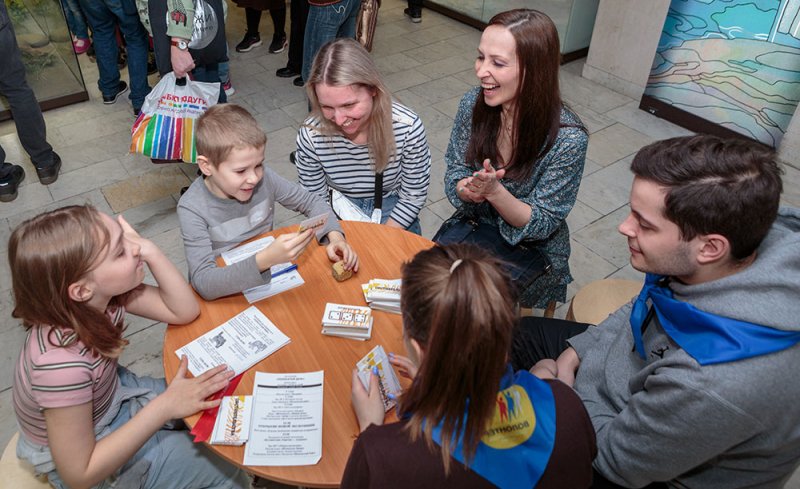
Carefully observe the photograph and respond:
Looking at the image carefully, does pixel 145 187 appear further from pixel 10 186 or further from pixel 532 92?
pixel 532 92

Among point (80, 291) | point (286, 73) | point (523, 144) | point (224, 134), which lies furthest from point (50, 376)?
point (286, 73)

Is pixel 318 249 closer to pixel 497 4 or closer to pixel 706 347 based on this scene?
pixel 706 347

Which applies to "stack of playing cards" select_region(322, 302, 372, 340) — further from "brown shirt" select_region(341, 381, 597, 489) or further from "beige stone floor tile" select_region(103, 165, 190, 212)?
"beige stone floor tile" select_region(103, 165, 190, 212)

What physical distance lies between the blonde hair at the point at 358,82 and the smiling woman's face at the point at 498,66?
1.44 feet

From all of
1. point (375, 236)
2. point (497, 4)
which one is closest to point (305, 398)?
point (375, 236)

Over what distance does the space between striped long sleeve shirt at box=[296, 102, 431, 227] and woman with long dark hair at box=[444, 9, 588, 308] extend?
19 cm

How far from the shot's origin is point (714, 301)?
1.44 metres

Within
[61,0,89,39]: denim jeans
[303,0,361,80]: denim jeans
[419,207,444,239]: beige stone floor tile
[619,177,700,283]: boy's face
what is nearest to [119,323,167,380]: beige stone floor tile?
[419,207,444,239]: beige stone floor tile

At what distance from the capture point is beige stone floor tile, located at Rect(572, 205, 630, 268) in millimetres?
3658

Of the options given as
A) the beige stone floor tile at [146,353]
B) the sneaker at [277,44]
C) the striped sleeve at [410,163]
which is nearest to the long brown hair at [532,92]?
the striped sleeve at [410,163]

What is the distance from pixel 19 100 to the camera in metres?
3.77

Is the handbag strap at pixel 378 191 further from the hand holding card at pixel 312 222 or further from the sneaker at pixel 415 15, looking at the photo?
the sneaker at pixel 415 15

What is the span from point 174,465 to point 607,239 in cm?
301

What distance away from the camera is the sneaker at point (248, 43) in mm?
6059
